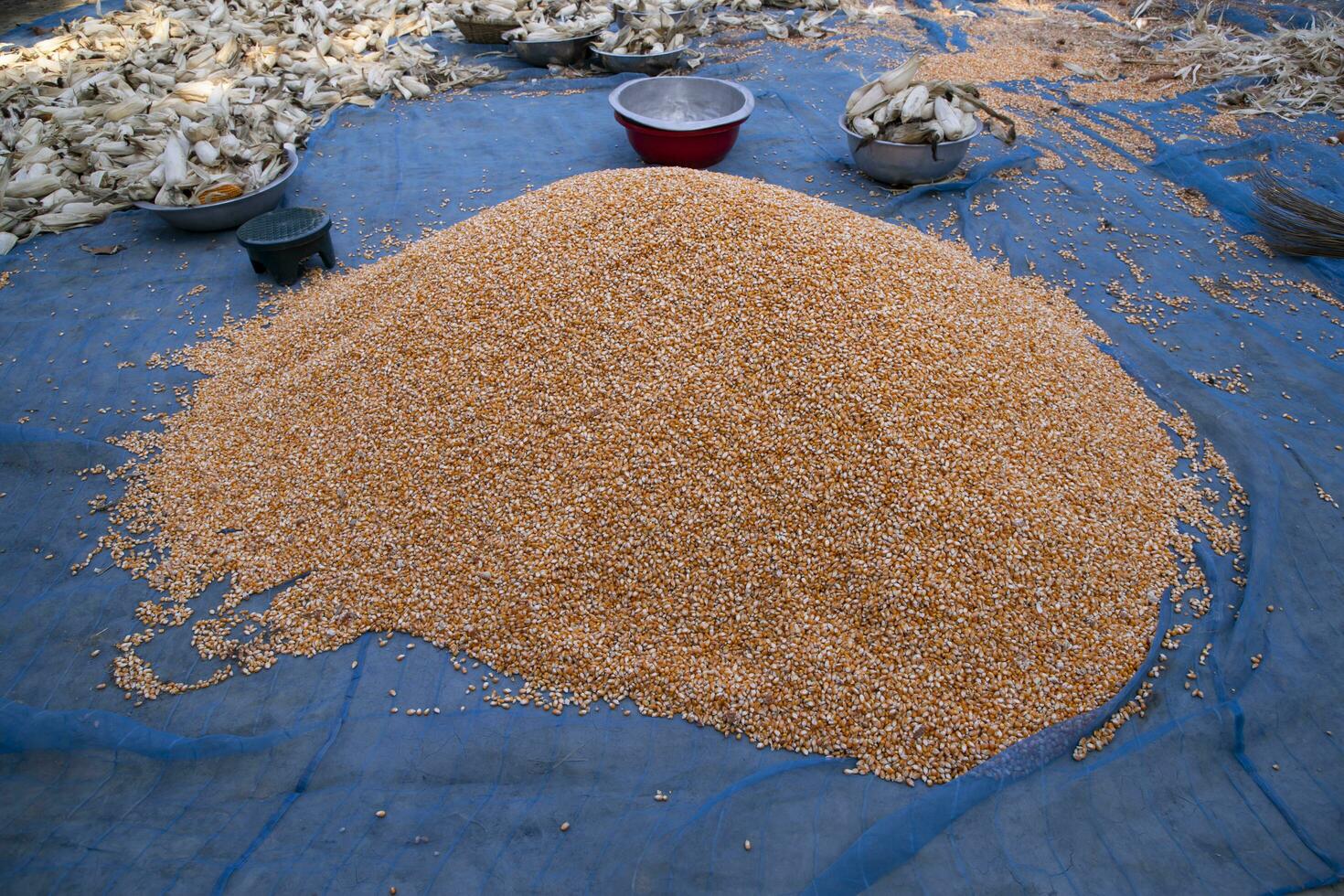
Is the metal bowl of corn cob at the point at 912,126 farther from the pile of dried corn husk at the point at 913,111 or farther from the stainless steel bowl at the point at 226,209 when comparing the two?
the stainless steel bowl at the point at 226,209

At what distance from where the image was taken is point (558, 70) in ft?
19.3

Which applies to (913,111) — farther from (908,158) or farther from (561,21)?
(561,21)

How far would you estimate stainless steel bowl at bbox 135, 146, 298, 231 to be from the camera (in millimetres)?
3805

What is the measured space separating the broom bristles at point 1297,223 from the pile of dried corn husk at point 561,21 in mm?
4767

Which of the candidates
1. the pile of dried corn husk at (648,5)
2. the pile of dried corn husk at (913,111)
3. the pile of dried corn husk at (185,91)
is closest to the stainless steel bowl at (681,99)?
the pile of dried corn husk at (913,111)

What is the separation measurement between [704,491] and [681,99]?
3564 millimetres

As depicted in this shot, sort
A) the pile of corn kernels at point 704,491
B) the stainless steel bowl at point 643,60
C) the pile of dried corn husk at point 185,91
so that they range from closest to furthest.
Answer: the pile of corn kernels at point 704,491
the pile of dried corn husk at point 185,91
the stainless steel bowl at point 643,60

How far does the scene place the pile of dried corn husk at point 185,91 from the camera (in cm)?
401

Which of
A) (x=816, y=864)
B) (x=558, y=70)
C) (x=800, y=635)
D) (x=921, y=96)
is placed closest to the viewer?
(x=816, y=864)

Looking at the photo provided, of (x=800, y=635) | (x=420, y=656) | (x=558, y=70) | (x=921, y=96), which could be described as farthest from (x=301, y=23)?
(x=800, y=635)

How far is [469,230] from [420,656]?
1.76 metres

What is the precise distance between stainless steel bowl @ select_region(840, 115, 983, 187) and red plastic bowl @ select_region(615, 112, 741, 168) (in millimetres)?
737

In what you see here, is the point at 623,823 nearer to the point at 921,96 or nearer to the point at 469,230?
the point at 469,230

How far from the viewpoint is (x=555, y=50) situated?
586cm
